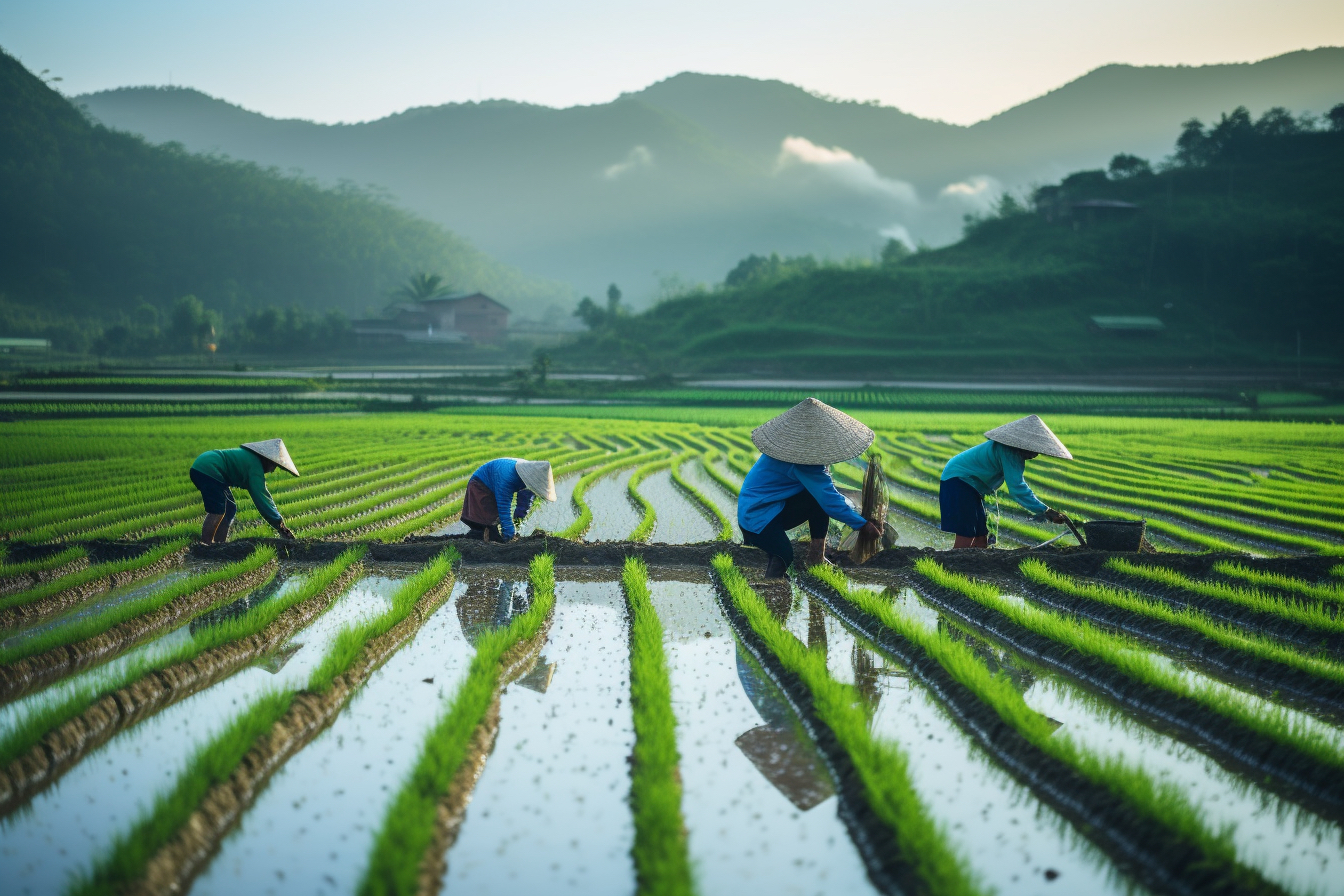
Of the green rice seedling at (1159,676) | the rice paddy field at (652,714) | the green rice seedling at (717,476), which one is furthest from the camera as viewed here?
the green rice seedling at (717,476)

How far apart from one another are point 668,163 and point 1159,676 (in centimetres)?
15811

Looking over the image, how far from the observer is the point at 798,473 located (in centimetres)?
553

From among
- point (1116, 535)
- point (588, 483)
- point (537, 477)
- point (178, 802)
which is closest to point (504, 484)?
point (537, 477)

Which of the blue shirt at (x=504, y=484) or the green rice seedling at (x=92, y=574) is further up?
the blue shirt at (x=504, y=484)

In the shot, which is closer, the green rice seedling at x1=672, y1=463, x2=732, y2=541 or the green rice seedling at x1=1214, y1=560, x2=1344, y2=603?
the green rice seedling at x1=1214, y1=560, x2=1344, y2=603

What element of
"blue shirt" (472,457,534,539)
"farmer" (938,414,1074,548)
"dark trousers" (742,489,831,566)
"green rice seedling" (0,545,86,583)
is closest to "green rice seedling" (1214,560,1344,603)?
"farmer" (938,414,1074,548)

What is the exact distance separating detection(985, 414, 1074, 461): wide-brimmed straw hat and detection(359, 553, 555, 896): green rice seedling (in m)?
3.50

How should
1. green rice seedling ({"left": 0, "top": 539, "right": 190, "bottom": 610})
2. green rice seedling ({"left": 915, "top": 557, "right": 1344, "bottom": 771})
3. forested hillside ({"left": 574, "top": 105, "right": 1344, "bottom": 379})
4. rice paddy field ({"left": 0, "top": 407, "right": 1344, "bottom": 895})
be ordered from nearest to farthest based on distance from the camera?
1. rice paddy field ({"left": 0, "top": 407, "right": 1344, "bottom": 895})
2. green rice seedling ({"left": 915, "top": 557, "right": 1344, "bottom": 771})
3. green rice seedling ({"left": 0, "top": 539, "right": 190, "bottom": 610})
4. forested hillside ({"left": 574, "top": 105, "right": 1344, "bottom": 379})

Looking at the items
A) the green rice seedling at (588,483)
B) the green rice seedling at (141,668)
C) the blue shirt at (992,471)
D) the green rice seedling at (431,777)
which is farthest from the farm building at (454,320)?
the green rice seedling at (431,777)

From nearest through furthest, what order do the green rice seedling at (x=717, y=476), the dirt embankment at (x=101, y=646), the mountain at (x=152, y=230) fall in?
the dirt embankment at (x=101, y=646) → the green rice seedling at (x=717, y=476) → the mountain at (x=152, y=230)

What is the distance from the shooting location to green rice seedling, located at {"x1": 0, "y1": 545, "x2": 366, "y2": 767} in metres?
3.32

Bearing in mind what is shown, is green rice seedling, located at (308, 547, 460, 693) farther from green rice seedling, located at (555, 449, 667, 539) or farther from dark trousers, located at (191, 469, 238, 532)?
dark trousers, located at (191, 469, 238, 532)

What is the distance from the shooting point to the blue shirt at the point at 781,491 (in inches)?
216

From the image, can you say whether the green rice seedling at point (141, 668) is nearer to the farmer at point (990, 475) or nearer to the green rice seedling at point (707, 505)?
the green rice seedling at point (707, 505)
